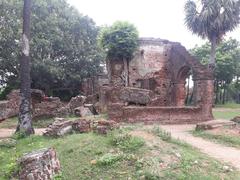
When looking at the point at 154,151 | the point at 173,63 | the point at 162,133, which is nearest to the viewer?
the point at 154,151

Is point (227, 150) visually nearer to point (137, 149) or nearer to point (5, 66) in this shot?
point (137, 149)

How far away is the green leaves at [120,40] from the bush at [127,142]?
41.6ft

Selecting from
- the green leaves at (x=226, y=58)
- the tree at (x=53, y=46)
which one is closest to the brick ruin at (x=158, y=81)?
the tree at (x=53, y=46)

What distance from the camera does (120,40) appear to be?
21.6 meters

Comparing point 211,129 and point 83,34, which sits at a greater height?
point 83,34

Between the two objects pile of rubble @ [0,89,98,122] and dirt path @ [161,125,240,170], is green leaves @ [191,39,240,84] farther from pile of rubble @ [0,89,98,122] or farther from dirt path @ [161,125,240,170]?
dirt path @ [161,125,240,170]

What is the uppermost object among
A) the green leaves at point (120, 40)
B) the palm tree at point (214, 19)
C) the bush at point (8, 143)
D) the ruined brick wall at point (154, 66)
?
the palm tree at point (214, 19)

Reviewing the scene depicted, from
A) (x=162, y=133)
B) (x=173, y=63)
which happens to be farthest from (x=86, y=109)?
(x=162, y=133)

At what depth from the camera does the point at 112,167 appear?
7898 millimetres

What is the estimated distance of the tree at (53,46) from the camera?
2570cm

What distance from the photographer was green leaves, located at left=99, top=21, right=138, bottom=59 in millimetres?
21734

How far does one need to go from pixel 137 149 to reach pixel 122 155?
0.50m

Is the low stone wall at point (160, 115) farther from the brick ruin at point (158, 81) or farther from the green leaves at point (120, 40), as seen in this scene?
the green leaves at point (120, 40)

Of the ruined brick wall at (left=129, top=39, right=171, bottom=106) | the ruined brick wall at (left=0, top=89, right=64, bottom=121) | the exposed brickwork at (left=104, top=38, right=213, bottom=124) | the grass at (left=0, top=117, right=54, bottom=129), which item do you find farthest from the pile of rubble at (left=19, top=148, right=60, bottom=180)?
the ruined brick wall at (left=129, top=39, right=171, bottom=106)
